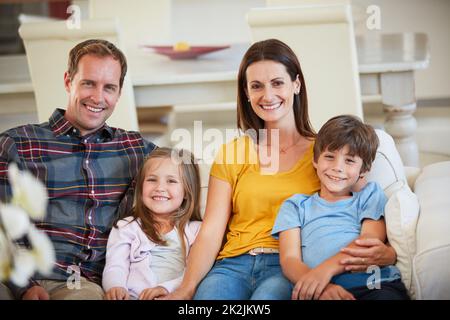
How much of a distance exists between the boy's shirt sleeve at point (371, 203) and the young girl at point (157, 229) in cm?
36

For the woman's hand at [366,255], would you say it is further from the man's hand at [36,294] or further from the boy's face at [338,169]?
the man's hand at [36,294]

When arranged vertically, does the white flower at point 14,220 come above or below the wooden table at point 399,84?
below

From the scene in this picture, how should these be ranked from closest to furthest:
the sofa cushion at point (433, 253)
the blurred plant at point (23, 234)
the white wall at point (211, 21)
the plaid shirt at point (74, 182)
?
the sofa cushion at point (433, 253)
the blurred plant at point (23, 234)
the plaid shirt at point (74, 182)
the white wall at point (211, 21)

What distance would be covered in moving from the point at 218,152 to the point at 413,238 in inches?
17.9

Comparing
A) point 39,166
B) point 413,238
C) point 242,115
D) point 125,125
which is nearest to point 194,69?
point 125,125

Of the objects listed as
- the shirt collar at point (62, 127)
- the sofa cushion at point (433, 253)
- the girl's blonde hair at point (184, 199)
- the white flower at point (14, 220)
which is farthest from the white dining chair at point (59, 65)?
the sofa cushion at point (433, 253)

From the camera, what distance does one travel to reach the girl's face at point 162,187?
62.3 inches

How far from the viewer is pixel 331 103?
1.80 m

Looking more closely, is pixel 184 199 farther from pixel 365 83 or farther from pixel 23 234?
pixel 365 83

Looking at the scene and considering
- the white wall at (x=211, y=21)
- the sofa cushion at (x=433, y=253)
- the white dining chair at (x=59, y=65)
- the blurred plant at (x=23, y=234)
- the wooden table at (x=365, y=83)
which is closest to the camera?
the sofa cushion at (x=433, y=253)

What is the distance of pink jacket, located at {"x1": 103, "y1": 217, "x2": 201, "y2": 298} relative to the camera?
1.52 metres

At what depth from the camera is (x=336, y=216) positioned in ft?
4.96

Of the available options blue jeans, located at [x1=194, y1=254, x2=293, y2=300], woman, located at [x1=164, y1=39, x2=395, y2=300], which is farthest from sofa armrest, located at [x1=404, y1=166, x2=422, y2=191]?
blue jeans, located at [x1=194, y1=254, x2=293, y2=300]
